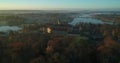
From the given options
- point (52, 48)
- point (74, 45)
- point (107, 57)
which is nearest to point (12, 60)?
point (52, 48)

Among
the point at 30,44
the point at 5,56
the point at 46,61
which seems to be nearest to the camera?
the point at 46,61

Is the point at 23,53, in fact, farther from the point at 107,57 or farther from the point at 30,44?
the point at 107,57

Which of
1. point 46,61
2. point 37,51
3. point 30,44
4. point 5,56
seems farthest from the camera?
point 30,44

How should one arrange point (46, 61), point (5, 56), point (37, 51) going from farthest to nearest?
point (37, 51), point (5, 56), point (46, 61)

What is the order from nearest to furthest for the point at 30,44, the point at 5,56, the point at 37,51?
the point at 5,56 → the point at 37,51 → the point at 30,44

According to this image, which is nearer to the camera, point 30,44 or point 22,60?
point 22,60

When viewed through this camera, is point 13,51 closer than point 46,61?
No

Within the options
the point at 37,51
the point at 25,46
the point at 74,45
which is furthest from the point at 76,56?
the point at 25,46

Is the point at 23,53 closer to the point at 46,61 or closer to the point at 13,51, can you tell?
the point at 13,51
